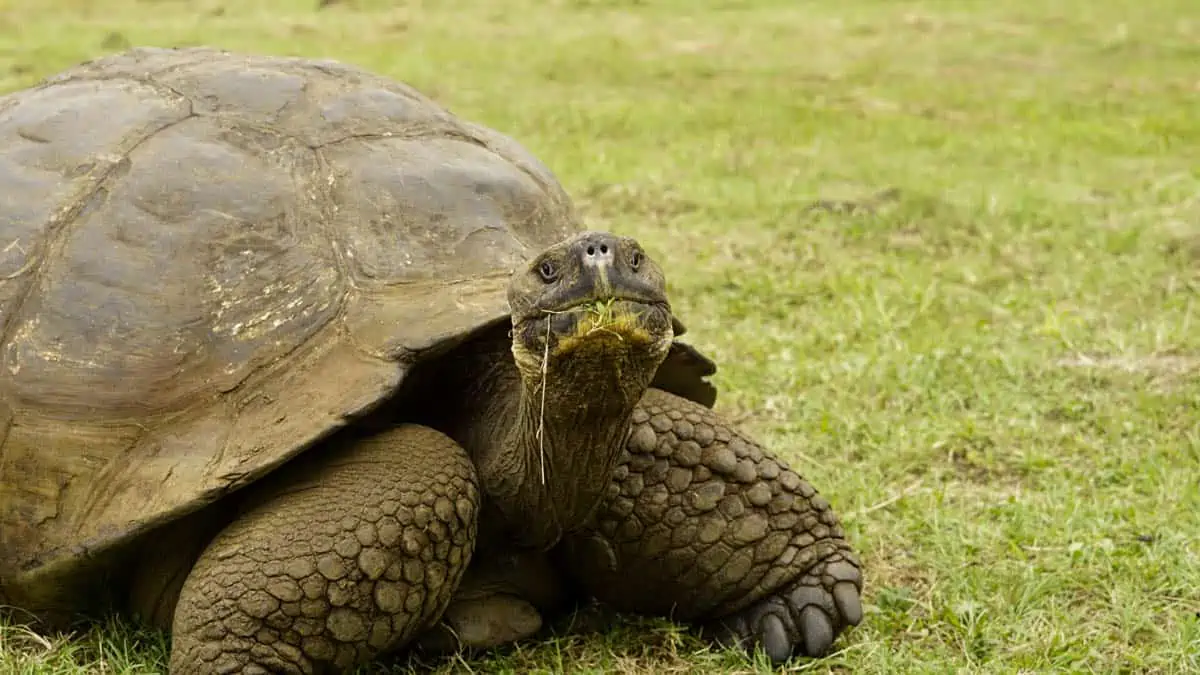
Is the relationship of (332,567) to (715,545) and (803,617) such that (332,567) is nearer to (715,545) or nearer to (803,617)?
(715,545)

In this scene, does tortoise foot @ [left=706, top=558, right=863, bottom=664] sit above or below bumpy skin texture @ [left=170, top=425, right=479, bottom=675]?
below

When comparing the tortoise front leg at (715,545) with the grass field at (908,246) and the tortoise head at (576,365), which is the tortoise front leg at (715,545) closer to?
the grass field at (908,246)

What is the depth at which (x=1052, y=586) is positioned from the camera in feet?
10.5

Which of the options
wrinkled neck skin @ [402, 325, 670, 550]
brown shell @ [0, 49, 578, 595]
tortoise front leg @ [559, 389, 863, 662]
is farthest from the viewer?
tortoise front leg @ [559, 389, 863, 662]

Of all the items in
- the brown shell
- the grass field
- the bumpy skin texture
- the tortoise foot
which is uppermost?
the brown shell

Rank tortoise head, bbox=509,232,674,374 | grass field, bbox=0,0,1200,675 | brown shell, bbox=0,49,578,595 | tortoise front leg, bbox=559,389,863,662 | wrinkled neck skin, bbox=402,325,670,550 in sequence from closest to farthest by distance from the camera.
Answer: tortoise head, bbox=509,232,674,374
wrinkled neck skin, bbox=402,325,670,550
brown shell, bbox=0,49,578,595
tortoise front leg, bbox=559,389,863,662
grass field, bbox=0,0,1200,675

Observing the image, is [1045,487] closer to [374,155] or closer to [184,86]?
[374,155]

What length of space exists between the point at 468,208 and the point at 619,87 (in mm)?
7501

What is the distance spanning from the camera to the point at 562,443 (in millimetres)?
2535

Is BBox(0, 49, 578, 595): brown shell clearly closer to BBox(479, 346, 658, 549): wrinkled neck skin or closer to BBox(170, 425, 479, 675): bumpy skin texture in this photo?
BBox(170, 425, 479, 675): bumpy skin texture

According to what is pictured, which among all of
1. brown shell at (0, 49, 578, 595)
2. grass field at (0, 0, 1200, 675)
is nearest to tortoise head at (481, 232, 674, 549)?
brown shell at (0, 49, 578, 595)

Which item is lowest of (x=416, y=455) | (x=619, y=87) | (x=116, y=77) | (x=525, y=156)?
(x=619, y=87)

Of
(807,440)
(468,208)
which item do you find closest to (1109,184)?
(807,440)

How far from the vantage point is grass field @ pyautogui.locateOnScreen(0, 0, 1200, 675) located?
315 cm
